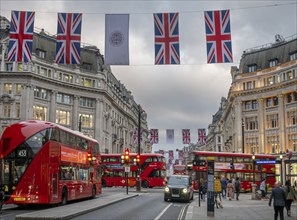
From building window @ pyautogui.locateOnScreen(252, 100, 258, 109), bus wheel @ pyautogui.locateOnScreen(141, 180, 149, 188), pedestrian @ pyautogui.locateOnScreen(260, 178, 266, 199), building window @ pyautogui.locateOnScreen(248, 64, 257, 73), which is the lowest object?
bus wheel @ pyautogui.locateOnScreen(141, 180, 149, 188)

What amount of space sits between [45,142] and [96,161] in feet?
39.0

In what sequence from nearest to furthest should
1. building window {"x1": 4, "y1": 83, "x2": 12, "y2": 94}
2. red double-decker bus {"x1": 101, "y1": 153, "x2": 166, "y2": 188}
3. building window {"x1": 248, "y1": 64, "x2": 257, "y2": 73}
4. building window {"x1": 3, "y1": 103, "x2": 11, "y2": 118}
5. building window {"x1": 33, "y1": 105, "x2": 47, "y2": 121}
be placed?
red double-decker bus {"x1": 101, "y1": 153, "x2": 166, "y2": 188}
building window {"x1": 3, "y1": 103, "x2": 11, "y2": 118}
building window {"x1": 4, "y1": 83, "x2": 12, "y2": 94}
building window {"x1": 33, "y1": 105, "x2": 47, "y2": 121}
building window {"x1": 248, "y1": 64, "x2": 257, "y2": 73}

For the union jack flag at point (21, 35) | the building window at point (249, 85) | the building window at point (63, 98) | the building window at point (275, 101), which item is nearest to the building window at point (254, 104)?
the building window at point (249, 85)

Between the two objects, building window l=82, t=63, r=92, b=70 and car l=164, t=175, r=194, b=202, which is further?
building window l=82, t=63, r=92, b=70

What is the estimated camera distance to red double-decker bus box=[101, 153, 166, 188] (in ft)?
172

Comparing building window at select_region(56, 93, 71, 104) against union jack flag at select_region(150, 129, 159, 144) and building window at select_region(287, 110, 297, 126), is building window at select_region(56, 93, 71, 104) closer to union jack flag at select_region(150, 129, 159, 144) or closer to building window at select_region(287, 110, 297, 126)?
union jack flag at select_region(150, 129, 159, 144)

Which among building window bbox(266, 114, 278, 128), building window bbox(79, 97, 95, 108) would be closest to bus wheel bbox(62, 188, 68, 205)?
building window bbox(79, 97, 95, 108)

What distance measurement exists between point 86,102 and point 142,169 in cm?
3157

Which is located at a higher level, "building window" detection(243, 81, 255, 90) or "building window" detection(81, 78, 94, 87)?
"building window" detection(81, 78, 94, 87)

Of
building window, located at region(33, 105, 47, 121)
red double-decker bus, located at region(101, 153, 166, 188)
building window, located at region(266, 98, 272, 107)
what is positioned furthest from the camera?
building window, located at region(266, 98, 272, 107)

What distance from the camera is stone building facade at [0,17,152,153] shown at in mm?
68875

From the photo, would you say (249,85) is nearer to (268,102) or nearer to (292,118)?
(268,102)

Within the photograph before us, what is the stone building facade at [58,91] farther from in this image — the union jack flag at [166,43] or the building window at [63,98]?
the union jack flag at [166,43]

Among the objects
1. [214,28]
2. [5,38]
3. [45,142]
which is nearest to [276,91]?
[5,38]
